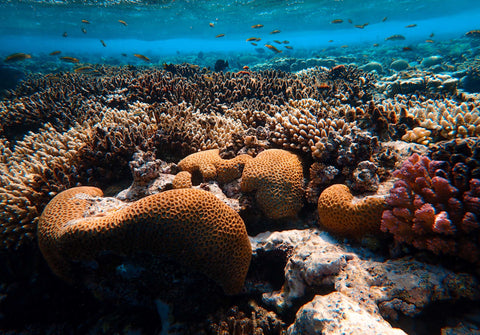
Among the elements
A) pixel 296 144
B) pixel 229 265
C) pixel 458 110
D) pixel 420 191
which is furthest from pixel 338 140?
pixel 458 110

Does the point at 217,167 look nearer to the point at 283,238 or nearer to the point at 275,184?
the point at 275,184

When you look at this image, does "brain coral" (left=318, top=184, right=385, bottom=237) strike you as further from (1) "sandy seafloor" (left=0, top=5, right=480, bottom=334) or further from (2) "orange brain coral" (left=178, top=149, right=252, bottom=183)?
(2) "orange brain coral" (left=178, top=149, right=252, bottom=183)

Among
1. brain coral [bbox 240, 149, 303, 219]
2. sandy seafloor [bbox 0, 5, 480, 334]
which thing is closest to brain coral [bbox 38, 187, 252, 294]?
sandy seafloor [bbox 0, 5, 480, 334]

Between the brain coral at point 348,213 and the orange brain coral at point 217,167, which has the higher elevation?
the orange brain coral at point 217,167

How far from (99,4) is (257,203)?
135 feet

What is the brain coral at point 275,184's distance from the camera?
3.01 meters

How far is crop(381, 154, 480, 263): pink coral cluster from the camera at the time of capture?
1.86 m

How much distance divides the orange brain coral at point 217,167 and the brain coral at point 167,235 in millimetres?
911

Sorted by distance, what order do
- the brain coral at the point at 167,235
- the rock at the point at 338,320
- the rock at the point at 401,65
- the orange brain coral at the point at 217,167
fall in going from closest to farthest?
the rock at the point at 338,320, the brain coral at the point at 167,235, the orange brain coral at the point at 217,167, the rock at the point at 401,65

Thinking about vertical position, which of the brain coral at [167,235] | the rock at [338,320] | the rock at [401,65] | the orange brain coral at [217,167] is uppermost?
the rock at [401,65]

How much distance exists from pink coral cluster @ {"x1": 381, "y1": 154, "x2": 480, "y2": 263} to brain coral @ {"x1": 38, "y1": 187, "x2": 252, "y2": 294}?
1748 mm

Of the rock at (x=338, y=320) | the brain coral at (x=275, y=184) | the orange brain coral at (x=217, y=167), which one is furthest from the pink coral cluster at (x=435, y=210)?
the orange brain coral at (x=217, y=167)

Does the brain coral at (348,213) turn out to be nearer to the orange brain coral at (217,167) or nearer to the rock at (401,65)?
the orange brain coral at (217,167)

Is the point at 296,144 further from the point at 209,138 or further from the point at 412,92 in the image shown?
the point at 412,92
